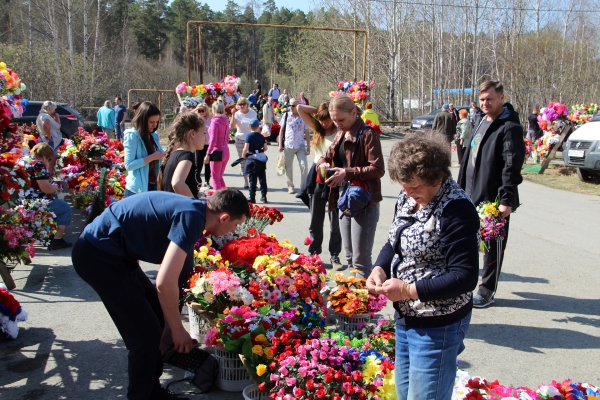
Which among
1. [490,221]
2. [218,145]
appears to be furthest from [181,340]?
[218,145]

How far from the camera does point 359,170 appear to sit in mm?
4965

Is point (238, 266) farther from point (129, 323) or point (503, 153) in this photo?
point (503, 153)

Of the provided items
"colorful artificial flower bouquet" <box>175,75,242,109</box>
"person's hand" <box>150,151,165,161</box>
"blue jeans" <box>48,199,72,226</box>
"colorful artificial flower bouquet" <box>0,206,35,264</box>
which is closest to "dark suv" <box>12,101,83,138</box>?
"colorful artificial flower bouquet" <box>175,75,242,109</box>

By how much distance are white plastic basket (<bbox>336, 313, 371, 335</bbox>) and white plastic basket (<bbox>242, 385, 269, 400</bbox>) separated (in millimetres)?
1142

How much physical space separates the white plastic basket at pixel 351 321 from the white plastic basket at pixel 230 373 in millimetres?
1011

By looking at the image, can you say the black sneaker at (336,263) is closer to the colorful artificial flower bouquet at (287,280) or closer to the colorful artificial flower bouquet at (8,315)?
the colorful artificial flower bouquet at (287,280)

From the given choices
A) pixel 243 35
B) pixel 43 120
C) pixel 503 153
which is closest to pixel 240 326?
pixel 503 153

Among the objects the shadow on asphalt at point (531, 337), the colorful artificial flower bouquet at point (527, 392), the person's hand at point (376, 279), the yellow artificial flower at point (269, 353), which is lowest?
the shadow on asphalt at point (531, 337)

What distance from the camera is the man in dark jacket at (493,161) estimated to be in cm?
488


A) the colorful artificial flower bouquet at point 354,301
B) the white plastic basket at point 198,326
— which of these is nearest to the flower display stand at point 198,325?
the white plastic basket at point 198,326

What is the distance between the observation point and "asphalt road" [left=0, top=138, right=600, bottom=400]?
3.81 metres

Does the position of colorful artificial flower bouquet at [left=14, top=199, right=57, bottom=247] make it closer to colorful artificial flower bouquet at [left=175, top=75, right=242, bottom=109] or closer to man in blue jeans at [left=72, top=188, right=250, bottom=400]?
man in blue jeans at [left=72, top=188, right=250, bottom=400]

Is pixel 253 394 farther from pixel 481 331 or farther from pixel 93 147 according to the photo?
pixel 93 147

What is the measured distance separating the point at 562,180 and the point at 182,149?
12.6 m
